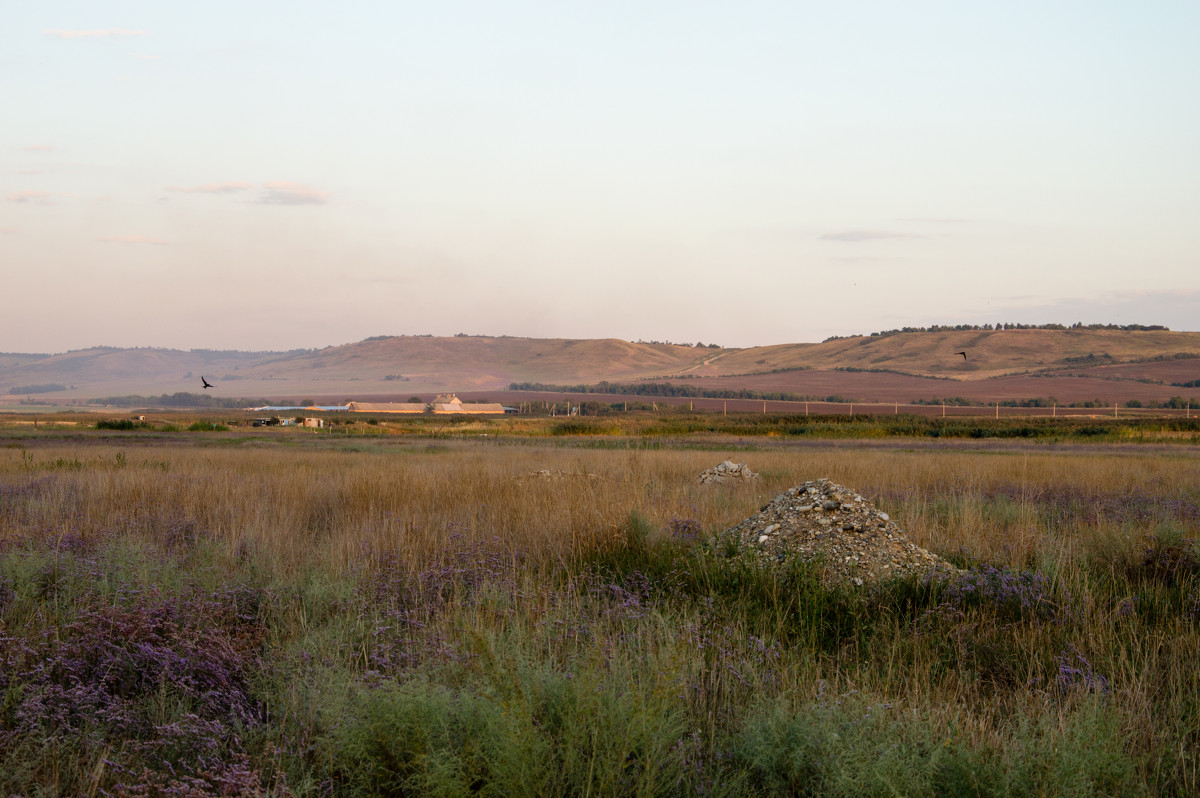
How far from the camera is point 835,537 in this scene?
25.0 ft

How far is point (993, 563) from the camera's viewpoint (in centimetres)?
779

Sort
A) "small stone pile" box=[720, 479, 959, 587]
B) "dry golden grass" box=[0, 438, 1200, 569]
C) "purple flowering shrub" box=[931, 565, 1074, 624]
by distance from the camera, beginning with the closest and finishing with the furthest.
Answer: "purple flowering shrub" box=[931, 565, 1074, 624] < "small stone pile" box=[720, 479, 959, 587] < "dry golden grass" box=[0, 438, 1200, 569]

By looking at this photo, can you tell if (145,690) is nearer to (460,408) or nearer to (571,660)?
(571,660)

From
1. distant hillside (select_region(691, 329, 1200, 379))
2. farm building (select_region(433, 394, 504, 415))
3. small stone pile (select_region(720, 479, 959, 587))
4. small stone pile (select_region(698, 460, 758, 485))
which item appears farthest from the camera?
distant hillside (select_region(691, 329, 1200, 379))

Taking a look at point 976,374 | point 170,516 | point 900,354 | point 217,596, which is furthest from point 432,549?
point 900,354

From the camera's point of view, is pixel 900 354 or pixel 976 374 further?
pixel 900 354

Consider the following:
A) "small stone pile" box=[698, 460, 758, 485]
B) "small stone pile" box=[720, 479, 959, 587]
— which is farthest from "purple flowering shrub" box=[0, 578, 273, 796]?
"small stone pile" box=[698, 460, 758, 485]

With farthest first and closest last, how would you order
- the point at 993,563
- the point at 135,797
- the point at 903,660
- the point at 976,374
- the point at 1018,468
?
1. the point at 976,374
2. the point at 1018,468
3. the point at 993,563
4. the point at 903,660
5. the point at 135,797

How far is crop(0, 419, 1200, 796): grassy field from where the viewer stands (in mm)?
3283

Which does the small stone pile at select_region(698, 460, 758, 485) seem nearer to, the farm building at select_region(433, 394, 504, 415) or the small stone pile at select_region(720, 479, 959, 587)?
the small stone pile at select_region(720, 479, 959, 587)

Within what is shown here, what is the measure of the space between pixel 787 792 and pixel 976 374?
16269 cm

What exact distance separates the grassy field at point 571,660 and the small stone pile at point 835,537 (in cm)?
41

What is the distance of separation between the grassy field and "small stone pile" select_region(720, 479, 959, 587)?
0.41 metres

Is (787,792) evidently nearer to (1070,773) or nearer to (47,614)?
(1070,773)
